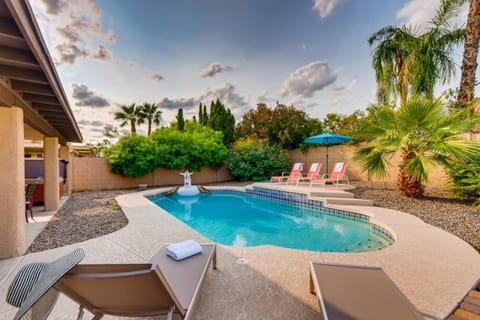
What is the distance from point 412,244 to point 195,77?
1281 cm

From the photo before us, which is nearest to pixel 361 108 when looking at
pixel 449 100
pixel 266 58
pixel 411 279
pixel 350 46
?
pixel 350 46

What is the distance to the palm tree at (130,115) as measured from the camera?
2586cm

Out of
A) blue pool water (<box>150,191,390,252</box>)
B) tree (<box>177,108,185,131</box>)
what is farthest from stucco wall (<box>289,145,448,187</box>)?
tree (<box>177,108,185,131</box>)

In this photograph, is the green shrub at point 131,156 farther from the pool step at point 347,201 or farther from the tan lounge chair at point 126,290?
the tan lounge chair at point 126,290

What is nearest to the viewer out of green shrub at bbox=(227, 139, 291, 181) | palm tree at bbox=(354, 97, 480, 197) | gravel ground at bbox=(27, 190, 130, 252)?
gravel ground at bbox=(27, 190, 130, 252)

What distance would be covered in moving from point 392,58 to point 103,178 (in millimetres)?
17462

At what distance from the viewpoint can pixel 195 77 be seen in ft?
43.6

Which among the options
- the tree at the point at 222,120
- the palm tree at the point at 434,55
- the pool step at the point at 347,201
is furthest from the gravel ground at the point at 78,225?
the tree at the point at 222,120

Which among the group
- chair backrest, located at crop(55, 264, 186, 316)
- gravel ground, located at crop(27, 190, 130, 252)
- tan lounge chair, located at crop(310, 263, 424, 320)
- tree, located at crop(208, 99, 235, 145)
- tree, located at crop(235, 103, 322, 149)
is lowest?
gravel ground, located at crop(27, 190, 130, 252)

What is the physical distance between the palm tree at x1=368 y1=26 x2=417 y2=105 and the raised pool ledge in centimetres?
1011

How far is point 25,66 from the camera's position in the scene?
2822 mm

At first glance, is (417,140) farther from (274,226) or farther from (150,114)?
(150,114)

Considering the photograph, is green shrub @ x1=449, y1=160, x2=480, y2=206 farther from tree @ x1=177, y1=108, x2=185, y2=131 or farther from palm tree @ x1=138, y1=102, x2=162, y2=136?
palm tree @ x1=138, y1=102, x2=162, y2=136

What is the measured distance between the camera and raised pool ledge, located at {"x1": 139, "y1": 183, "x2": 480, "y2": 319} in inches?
92.4
